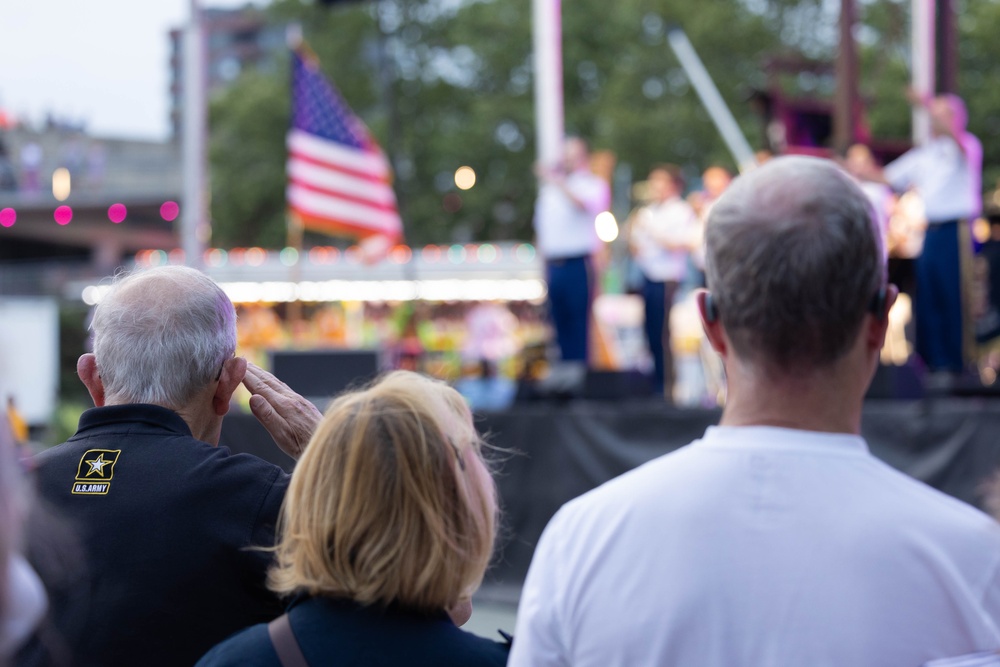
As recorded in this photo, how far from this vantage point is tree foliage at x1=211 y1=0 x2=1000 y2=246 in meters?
26.0

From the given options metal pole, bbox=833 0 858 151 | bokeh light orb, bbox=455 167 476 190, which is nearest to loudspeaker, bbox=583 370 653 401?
metal pole, bbox=833 0 858 151

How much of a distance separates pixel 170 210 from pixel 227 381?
108 ft

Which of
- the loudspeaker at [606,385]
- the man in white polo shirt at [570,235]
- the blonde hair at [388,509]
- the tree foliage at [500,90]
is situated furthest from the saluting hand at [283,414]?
the tree foliage at [500,90]

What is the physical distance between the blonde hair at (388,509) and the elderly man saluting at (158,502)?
14.6 inches

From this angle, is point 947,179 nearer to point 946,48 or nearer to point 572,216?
point 572,216

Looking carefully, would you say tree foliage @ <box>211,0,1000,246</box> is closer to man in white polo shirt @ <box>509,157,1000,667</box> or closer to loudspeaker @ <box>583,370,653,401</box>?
loudspeaker @ <box>583,370,653,401</box>

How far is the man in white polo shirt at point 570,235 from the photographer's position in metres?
8.12

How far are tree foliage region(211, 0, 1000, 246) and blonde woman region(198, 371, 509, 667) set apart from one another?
78.5 ft

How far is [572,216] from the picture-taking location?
26.8 ft

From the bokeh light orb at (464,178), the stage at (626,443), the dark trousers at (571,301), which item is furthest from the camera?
the bokeh light orb at (464,178)

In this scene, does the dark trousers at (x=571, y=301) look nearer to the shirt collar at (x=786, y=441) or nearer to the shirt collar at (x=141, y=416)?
the shirt collar at (x=141, y=416)

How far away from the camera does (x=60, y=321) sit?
2164 cm

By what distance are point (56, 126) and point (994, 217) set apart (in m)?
28.3

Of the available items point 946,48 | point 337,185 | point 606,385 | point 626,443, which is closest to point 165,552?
point 626,443
